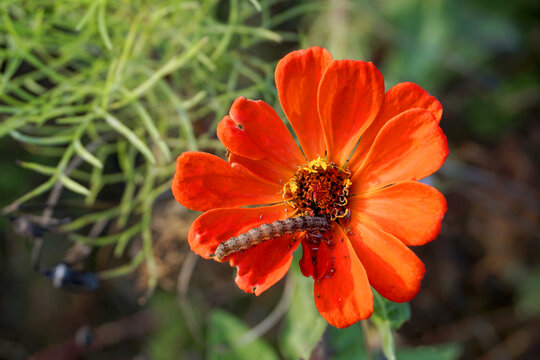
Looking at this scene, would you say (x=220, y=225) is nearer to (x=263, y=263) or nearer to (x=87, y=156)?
(x=263, y=263)

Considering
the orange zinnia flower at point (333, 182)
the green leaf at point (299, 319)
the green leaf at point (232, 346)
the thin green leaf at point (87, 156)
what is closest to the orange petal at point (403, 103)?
the orange zinnia flower at point (333, 182)

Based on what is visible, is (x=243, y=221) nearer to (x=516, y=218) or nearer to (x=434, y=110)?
(x=434, y=110)

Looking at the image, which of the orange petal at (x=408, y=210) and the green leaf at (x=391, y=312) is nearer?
the orange petal at (x=408, y=210)

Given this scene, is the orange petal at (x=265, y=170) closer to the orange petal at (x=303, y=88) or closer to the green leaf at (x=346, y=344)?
the orange petal at (x=303, y=88)

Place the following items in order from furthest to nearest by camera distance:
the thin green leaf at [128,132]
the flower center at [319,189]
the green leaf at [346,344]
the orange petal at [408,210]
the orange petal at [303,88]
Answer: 1. the green leaf at [346,344]
2. the thin green leaf at [128,132]
3. the flower center at [319,189]
4. the orange petal at [303,88]
5. the orange petal at [408,210]

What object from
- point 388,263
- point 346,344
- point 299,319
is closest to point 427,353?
point 346,344

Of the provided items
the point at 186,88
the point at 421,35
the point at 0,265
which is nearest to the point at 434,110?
the point at 186,88

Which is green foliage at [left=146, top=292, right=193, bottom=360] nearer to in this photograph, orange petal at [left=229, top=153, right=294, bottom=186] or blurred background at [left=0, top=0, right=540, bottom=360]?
blurred background at [left=0, top=0, right=540, bottom=360]

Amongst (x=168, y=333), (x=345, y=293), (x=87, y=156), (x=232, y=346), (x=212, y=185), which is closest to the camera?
(x=345, y=293)
